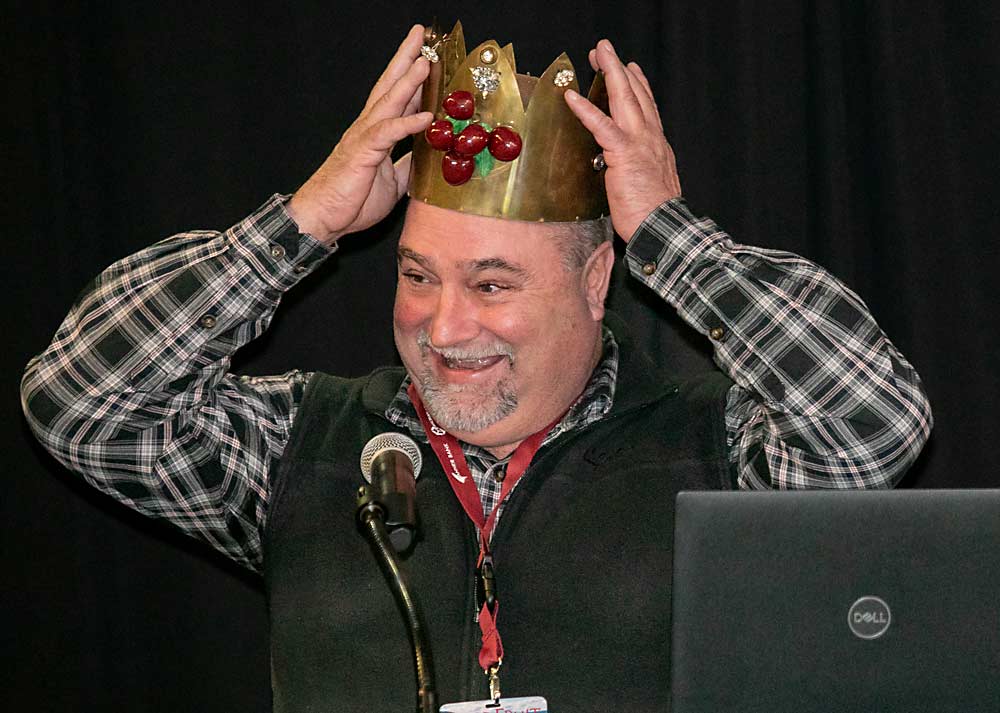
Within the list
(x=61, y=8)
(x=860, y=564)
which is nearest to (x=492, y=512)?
(x=860, y=564)

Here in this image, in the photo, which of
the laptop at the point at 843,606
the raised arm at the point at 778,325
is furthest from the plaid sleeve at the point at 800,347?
the laptop at the point at 843,606

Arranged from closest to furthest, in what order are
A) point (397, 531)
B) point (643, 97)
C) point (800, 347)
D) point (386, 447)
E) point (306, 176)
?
point (397, 531) → point (386, 447) → point (800, 347) → point (643, 97) → point (306, 176)

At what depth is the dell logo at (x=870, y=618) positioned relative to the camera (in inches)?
49.2

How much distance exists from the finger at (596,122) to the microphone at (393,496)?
699 mm

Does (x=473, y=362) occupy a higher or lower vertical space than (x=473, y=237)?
lower

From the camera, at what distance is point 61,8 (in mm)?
2703

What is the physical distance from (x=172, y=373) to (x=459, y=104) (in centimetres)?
65

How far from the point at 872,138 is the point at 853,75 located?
0.44ft

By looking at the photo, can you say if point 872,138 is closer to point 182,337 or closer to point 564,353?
point 564,353

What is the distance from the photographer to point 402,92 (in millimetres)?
2004

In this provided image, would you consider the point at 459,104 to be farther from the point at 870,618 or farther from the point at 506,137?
the point at 870,618

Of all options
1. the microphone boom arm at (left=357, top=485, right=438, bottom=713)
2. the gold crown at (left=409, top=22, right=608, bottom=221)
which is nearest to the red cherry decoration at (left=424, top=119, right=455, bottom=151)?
the gold crown at (left=409, top=22, right=608, bottom=221)

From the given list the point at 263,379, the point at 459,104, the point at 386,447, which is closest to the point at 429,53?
the point at 459,104

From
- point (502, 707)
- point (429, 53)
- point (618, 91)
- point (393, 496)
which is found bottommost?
point (502, 707)
